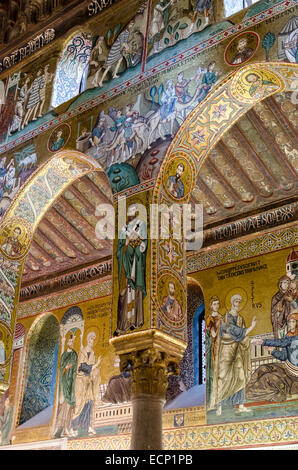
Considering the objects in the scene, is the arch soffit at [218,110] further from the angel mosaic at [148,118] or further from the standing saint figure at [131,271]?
the standing saint figure at [131,271]

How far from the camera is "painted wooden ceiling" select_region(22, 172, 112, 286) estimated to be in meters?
12.7

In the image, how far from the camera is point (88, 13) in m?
11.1

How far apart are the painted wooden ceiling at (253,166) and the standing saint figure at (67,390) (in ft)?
13.4

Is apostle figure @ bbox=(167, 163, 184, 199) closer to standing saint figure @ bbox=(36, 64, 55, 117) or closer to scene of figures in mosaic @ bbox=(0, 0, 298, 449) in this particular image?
scene of figures in mosaic @ bbox=(0, 0, 298, 449)

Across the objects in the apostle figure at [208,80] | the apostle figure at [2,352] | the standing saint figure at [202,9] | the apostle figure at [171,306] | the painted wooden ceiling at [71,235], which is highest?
the standing saint figure at [202,9]

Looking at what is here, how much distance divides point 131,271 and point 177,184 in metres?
1.37

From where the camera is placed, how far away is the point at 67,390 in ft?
42.9

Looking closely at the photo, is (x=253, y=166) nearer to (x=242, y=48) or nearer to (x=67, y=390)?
(x=242, y=48)

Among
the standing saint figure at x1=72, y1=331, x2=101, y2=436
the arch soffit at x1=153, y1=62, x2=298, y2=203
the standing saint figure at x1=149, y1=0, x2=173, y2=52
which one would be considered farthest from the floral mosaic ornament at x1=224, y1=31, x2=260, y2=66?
the standing saint figure at x1=72, y1=331, x2=101, y2=436

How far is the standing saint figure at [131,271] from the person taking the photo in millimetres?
7754

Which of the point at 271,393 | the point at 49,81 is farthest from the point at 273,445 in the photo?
the point at 49,81

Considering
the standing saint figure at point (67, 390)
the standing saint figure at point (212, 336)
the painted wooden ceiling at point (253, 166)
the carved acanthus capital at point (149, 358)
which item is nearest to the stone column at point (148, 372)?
the carved acanthus capital at point (149, 358)

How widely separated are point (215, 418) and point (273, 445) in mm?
1179

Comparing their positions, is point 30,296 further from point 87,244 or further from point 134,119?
point 134,119
